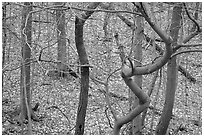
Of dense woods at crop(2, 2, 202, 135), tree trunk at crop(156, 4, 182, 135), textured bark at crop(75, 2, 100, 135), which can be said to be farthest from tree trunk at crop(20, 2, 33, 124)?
tree trunk at crop(156, 4, 182, 135)

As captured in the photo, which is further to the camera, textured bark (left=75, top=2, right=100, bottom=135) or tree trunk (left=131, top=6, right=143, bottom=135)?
tree trunk (left=131, top=6, right=143, bottom=135)

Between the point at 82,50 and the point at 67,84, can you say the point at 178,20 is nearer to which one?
the point at 82,50

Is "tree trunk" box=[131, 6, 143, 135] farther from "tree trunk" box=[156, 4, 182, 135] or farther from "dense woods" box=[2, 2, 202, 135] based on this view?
"tree trunk" box=[156, 4, 182, 135]

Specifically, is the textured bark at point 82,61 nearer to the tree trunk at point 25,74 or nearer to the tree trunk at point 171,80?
the tree trunk at point 25,74

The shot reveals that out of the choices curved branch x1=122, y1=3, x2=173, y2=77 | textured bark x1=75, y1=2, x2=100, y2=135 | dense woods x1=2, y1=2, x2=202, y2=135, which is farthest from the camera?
dense woods x1=2, y1=2, x2=202, y2=135

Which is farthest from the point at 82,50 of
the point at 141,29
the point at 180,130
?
the point at 180,130

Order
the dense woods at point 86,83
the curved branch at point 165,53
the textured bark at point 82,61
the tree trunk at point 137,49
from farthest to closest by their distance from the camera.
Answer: the tree trunk at point 137,49 → the dense woods at point 86,83 → the textured bark at point 82,61 → the curved branch at point 165,53

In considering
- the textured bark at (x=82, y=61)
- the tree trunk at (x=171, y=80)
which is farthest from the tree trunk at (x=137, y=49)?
the textured bark at (x=82, y=61)

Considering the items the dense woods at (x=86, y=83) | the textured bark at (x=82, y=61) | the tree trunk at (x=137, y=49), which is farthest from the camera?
the tree trunk at (x=137, y=49)

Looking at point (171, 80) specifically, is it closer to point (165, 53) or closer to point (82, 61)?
point (82, 61)

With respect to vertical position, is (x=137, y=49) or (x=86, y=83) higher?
(x=137, y=49)

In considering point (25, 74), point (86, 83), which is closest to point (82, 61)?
point (86, 83)

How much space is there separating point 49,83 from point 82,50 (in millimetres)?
4993

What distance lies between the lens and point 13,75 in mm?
10977
